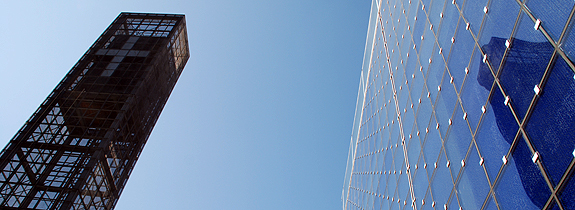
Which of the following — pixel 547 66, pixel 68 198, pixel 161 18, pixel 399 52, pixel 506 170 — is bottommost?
pixel 68 198

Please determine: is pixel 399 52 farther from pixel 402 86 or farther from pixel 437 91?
pixel 437 91

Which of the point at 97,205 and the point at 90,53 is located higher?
the point at 90,53

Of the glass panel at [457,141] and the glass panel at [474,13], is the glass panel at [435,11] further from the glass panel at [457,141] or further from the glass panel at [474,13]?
the glass panel at [457,141]

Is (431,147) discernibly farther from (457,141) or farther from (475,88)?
(475,88)

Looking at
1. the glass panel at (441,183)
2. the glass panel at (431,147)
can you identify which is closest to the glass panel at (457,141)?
the glass panel at (441,183)

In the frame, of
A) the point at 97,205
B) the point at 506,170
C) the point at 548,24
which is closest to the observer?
the point at 548,24

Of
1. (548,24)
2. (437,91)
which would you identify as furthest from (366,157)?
(548,24)

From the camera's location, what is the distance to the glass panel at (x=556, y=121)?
808 centimetres

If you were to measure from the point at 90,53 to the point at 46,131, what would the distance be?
33.4 feet

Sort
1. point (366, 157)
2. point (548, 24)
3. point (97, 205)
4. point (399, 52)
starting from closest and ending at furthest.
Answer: point (548, 24) < point (399, 52) < point (97, 205) < point (366, 157)

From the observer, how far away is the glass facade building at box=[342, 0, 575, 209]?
27.9ft

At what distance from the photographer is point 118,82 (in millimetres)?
35219

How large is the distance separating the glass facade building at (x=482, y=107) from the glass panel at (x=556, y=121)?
0.07 ft

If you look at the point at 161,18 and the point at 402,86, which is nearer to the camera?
the point at 402,86
